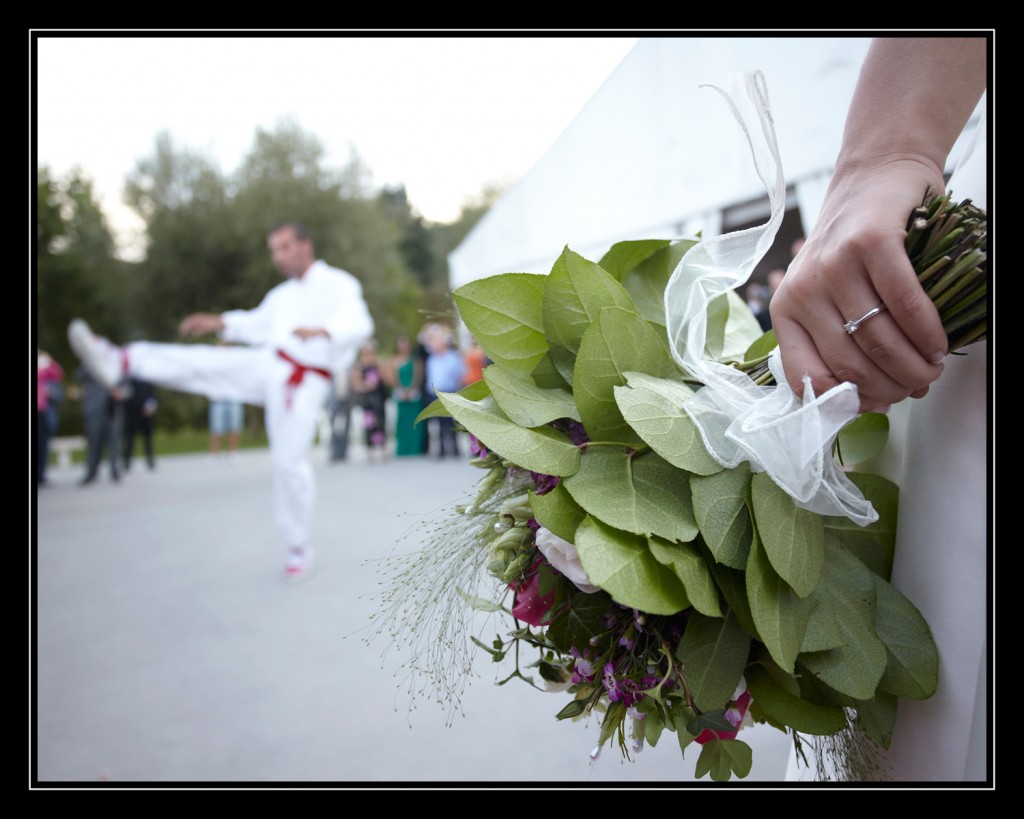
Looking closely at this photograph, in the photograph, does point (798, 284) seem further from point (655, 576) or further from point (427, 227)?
point (427, 227)

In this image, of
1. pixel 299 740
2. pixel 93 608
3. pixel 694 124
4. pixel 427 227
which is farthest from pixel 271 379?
pixel 427 227

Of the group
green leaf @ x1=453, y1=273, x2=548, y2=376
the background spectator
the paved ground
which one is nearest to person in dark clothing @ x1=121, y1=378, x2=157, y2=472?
the background spectator

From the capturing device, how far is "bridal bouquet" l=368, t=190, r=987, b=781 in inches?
28.3

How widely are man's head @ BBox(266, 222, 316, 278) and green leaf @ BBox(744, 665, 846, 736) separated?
416 centimetres

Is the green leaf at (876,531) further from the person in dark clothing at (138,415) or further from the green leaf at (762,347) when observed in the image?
the person in dark clothing at (138,415)

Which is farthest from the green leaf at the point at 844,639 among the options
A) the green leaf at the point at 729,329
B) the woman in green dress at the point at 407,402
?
the woman in green dress at the point at 407,402

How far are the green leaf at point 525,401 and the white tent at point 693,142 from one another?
1.36 metres

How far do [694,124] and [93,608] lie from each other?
4082 millimetres

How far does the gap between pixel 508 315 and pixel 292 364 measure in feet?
11.9

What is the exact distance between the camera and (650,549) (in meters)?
0.72

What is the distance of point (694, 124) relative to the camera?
3.34 metres

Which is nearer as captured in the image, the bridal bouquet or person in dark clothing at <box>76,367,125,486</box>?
the bridal bouquet

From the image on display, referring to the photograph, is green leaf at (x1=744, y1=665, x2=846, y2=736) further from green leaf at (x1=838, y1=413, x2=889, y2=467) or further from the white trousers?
the white trousers

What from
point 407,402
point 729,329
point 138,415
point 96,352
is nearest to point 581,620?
point 729,329
